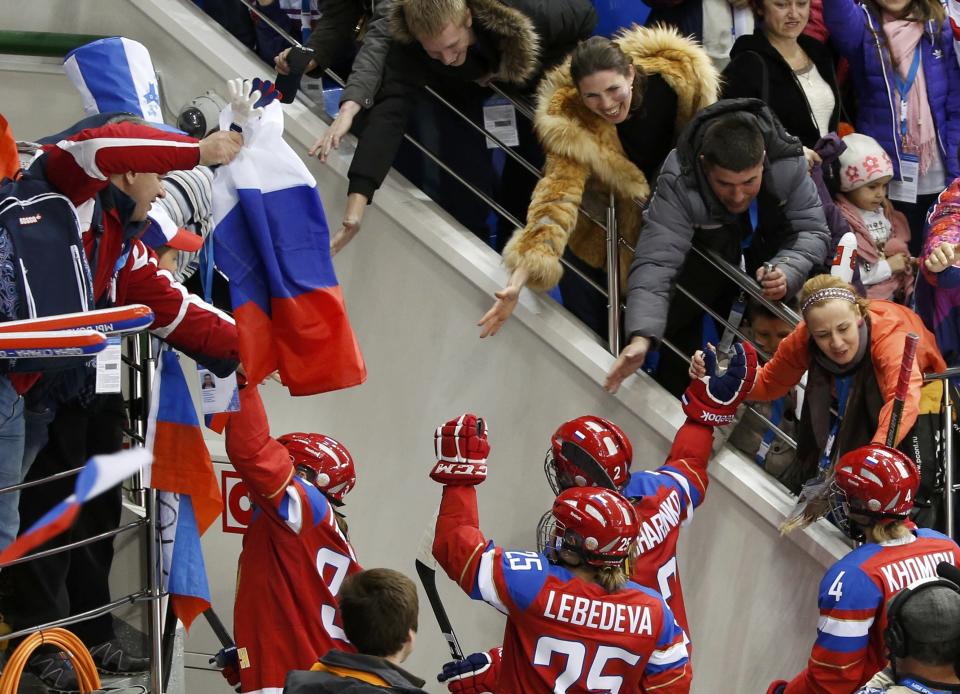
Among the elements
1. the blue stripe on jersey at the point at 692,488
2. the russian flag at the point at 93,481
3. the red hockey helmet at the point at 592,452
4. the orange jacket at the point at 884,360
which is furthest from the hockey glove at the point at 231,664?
the russian flag at the point at 93,481

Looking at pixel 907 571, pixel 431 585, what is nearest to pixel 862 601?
pixel 907 571

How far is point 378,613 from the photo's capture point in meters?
3.47

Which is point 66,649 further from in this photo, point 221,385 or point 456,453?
point 456,453

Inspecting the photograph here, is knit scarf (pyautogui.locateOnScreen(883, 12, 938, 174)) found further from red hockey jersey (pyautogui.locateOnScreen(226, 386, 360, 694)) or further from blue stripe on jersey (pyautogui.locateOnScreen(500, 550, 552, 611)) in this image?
red hockey jersey (pyautogui.locateOnScreen(226, 386, 360, 694))

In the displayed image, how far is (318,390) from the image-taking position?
4215mm

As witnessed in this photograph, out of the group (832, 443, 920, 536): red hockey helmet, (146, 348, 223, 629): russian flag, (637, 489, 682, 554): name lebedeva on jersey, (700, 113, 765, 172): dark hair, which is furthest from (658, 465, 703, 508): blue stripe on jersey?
(146, 348, 223, 629): russian flag

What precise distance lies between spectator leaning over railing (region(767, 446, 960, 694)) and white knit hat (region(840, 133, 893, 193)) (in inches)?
60.8

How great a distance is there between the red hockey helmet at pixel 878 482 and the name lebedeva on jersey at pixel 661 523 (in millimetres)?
564

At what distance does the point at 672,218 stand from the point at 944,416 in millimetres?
1212

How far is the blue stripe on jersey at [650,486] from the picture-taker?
483 cm

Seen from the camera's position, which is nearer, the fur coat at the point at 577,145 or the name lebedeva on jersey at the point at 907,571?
the name lebedeva on jersey at the point at 907,571

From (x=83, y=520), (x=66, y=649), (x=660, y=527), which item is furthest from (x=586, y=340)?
(x=66, y=649)

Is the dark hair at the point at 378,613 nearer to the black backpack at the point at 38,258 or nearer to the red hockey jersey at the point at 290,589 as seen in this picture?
the black backpack at the point at 38,258

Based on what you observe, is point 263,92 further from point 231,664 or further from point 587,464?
point 231,664
